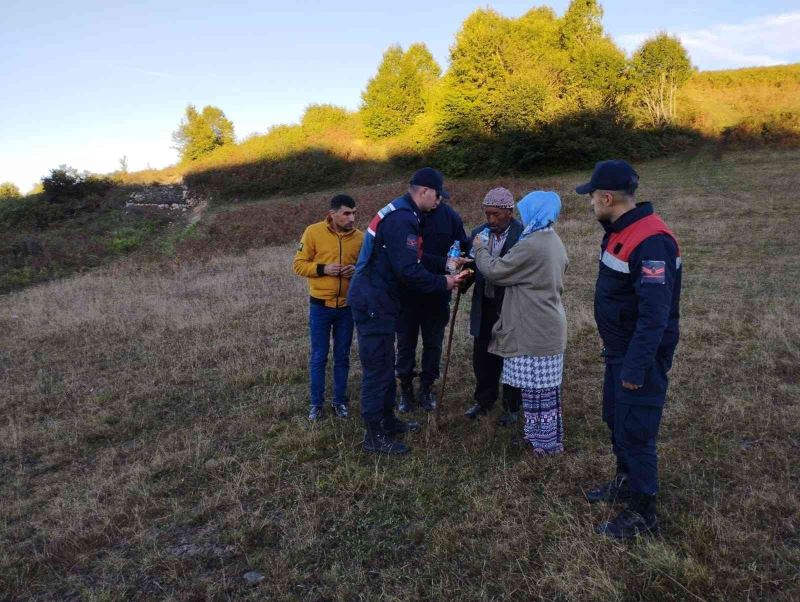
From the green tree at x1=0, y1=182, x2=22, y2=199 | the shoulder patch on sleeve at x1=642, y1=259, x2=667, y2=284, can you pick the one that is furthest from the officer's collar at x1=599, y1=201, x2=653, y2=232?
the green tree at x1=0, y1=182, x2=22, y2=199

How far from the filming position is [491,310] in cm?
436

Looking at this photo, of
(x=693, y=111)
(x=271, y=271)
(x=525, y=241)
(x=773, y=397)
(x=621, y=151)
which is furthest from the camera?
(x=693, y=111)

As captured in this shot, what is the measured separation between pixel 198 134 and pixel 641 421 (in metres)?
40.4

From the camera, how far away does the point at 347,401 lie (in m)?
5.19

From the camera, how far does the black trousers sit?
4402mm

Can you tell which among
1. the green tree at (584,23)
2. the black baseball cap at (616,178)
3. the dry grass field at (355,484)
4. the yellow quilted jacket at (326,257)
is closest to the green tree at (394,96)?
the green tree at (584,23)

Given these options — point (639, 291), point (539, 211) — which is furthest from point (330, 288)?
point (639, 291)

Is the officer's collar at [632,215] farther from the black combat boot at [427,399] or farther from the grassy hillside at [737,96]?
the grassy hillside at [737,96]

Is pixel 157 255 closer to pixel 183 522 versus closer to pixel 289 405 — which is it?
pixel 289 405

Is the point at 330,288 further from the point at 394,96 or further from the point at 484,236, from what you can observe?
the point at 394,96

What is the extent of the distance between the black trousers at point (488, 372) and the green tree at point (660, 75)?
2655 cm

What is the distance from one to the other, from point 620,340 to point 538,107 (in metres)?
24.7

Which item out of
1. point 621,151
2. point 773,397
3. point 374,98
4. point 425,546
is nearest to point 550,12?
point 374,98

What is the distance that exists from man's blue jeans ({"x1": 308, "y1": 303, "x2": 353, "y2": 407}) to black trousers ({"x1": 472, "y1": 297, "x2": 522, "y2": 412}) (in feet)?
3.98
